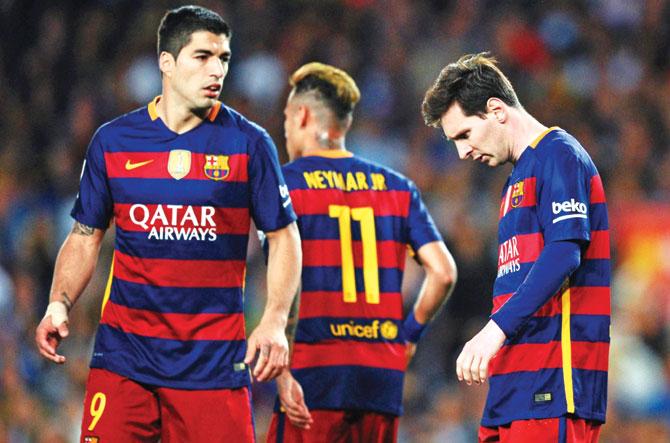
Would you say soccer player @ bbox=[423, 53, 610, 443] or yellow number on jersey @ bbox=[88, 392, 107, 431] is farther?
yellow number on jersey @ bbox=[88, 392, 107, 431]

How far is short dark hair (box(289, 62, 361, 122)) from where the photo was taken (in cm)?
661

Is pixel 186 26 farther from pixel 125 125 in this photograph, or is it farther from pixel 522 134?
pixel 522 134

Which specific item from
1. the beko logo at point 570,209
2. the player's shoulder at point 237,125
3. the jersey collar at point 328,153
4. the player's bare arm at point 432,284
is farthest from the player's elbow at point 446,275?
the beko logo at point 570,209

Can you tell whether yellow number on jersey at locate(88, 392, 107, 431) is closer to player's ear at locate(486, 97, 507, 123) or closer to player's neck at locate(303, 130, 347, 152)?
player's neck at locate(303, 130, 347, 152)

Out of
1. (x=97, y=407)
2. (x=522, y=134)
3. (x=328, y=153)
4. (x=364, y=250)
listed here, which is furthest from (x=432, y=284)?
(x=97, y=407)

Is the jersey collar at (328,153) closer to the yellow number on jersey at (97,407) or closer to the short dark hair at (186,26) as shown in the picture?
the short dark hair at (186,26)

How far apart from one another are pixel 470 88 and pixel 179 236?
1.41 m

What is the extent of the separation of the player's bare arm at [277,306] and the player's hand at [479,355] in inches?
39.0

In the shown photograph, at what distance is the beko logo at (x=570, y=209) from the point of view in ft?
15.0

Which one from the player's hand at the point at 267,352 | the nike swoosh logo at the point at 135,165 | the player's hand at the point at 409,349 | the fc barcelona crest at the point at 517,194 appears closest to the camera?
the fc barcelona crest at the point at 517,194

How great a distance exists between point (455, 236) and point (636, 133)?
2967 millimetres

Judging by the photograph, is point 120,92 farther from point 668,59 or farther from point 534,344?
point 534,344

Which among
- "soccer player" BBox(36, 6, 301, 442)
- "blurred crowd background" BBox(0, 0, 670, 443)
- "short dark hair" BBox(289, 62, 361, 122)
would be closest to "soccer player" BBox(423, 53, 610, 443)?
"soccer player" BBox(36, 6, 301, 442)

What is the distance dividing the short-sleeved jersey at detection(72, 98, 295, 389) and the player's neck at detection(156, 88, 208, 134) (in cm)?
3
